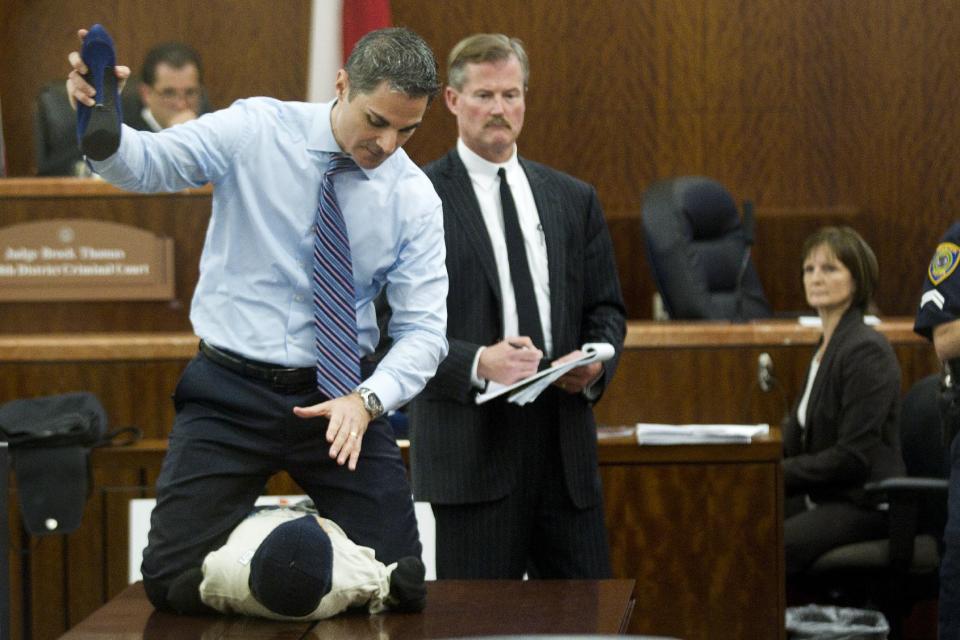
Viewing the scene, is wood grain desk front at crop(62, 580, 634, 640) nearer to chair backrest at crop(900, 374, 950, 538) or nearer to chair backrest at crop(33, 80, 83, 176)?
chair backrest at crop(900, 374, 950, 538)

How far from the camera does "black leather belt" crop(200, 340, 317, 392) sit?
2490 mm

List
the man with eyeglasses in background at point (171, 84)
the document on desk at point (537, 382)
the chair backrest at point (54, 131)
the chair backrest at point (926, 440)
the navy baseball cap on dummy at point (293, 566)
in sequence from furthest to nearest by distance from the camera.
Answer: the chair backrest at point (54, 131) < the man with eyeglasses in background at point (171, 84) < the chair backrest at point (926, 440) < the document on desk at point (537, 382) < the navy baseball cap on dummy at point (293, 566)

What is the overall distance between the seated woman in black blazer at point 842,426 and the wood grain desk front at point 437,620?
1.77 metres

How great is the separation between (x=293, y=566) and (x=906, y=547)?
226cm

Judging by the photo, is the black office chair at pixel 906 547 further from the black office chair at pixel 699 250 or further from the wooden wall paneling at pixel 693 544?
the black office chair at pixel 699 250

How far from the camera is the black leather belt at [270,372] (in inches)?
98.0

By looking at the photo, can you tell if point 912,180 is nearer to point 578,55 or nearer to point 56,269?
point 578,55

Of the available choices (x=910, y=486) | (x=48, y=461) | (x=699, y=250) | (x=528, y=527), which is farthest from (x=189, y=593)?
(x=699, y=250)

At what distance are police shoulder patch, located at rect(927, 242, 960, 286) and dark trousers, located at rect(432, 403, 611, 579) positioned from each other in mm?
903

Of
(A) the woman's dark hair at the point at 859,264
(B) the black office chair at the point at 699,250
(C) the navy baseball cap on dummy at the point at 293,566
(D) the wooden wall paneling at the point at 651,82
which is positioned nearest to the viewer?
(C) the navy baseball cap on dummy at the point at 293,566

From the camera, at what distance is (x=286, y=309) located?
8.28ft

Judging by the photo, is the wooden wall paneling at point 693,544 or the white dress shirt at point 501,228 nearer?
the white dress shirt at point 501,228

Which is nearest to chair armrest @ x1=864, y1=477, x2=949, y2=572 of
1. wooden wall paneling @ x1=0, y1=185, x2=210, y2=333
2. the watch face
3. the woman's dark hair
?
the woman's dark hair

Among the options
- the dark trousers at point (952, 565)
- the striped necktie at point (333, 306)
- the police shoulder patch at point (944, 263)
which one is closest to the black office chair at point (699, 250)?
the police shoulder patch at point (944, 263)
